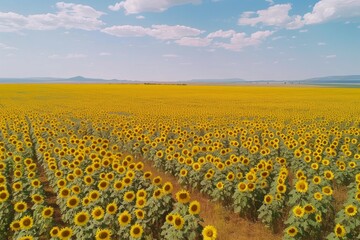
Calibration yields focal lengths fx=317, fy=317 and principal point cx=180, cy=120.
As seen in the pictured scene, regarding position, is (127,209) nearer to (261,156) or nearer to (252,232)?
(252,232)

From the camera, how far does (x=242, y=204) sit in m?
9.26

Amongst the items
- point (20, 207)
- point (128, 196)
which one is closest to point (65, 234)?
point (128, 196)

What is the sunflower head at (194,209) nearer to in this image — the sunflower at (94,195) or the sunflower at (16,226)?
the sunflower at (94,195)

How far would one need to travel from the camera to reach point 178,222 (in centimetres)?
690

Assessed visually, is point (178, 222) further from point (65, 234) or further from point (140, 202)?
point (65, 234)

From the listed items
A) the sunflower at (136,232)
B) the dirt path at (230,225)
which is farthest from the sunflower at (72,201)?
the dirt path at (230,225)

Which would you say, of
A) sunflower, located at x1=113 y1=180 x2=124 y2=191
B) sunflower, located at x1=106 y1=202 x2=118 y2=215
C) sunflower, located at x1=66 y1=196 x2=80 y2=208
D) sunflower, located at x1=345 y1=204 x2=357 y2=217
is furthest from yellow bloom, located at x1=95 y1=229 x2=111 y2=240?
sunflower, located at x1=345 y1=204 x2=357 y2=217

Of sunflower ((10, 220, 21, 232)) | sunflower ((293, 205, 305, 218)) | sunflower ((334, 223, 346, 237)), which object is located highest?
sunflower ((293, 205, 305, 218))

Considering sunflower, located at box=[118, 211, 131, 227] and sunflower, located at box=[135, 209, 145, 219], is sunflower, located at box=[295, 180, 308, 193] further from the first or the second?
sunflower, located at box=[118, 211, 131, 227]

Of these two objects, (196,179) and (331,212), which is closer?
(331,212)

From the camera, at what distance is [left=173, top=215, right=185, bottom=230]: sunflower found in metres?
6.83

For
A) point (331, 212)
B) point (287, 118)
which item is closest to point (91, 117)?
point (287, 118)

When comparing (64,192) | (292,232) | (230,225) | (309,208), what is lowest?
(230,225)

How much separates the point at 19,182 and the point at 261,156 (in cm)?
868
